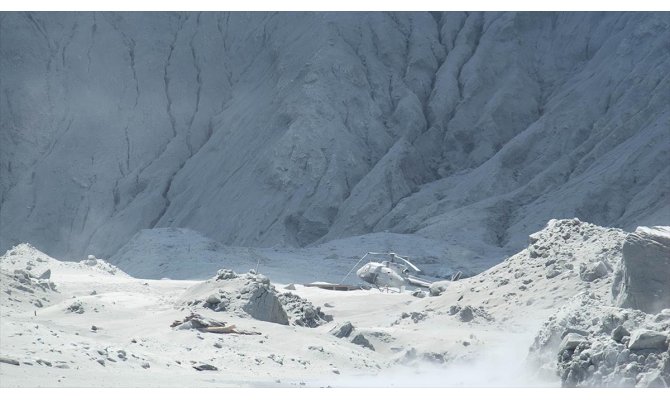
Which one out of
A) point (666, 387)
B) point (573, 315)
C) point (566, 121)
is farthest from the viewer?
point (566, 121)

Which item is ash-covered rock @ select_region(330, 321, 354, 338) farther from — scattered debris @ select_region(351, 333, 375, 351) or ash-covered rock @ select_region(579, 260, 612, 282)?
ash-covered rock @ select_region(579, 260, 612, 282)

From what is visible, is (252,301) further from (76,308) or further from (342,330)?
(76,308)

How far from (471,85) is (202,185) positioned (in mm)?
13320

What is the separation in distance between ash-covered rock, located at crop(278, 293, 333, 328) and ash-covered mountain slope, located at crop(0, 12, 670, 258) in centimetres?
2078

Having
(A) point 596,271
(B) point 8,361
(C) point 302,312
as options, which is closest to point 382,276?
(C) point 302,312

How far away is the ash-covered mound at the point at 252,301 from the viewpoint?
22.3 m

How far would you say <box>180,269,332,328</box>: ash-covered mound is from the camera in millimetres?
22312

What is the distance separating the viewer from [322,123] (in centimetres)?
5462

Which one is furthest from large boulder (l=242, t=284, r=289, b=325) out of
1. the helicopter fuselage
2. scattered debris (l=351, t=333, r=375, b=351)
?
the helicopter fuselage

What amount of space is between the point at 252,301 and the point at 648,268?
8329 millimetres

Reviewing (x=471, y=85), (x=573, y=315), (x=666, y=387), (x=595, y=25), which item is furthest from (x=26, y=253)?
(x=595, y=25)

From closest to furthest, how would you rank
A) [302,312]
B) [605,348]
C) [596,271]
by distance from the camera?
[605,348] < [596,271] < [302,312]

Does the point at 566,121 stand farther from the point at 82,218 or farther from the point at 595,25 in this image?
the point at 82,218

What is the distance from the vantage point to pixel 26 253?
3369 cm
